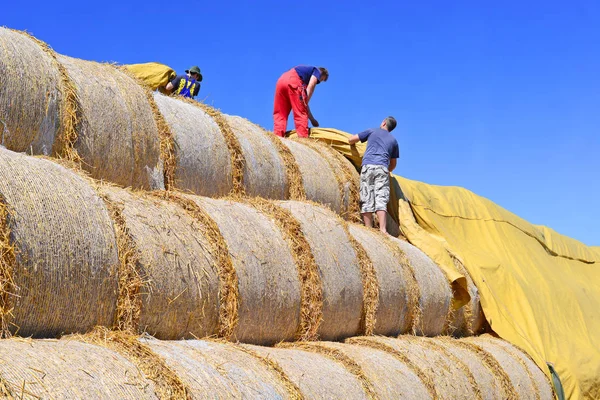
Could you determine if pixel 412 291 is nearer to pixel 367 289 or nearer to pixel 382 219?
pixel 367 289

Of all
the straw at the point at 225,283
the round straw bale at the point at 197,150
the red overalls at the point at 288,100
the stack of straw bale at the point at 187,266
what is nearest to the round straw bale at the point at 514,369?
the stack of straw bale at the point at 187,266

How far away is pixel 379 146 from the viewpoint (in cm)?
784

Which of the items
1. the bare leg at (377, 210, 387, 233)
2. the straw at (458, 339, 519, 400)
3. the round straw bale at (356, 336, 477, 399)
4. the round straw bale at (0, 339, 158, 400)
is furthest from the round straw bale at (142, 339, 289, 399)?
the bare leg at (377, 210, 387, 233)

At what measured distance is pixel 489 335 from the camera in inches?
308

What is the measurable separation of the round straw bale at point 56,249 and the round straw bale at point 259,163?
2.37 meters

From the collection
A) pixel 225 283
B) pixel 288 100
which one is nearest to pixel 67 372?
pixel 225 283

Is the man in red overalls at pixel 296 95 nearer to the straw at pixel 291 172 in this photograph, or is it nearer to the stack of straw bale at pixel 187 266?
the straw at pixel 291 172

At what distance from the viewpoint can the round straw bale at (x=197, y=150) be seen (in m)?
5.14

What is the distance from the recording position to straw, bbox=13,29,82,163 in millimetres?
4191

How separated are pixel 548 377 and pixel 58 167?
562 cm

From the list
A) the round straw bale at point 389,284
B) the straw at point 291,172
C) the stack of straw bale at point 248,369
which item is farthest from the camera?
the straw at point 291,172

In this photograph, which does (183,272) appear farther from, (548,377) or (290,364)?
(548,377)

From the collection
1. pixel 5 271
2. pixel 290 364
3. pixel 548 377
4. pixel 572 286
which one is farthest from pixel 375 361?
pixel 572 286

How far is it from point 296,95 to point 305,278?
411 centimetres
